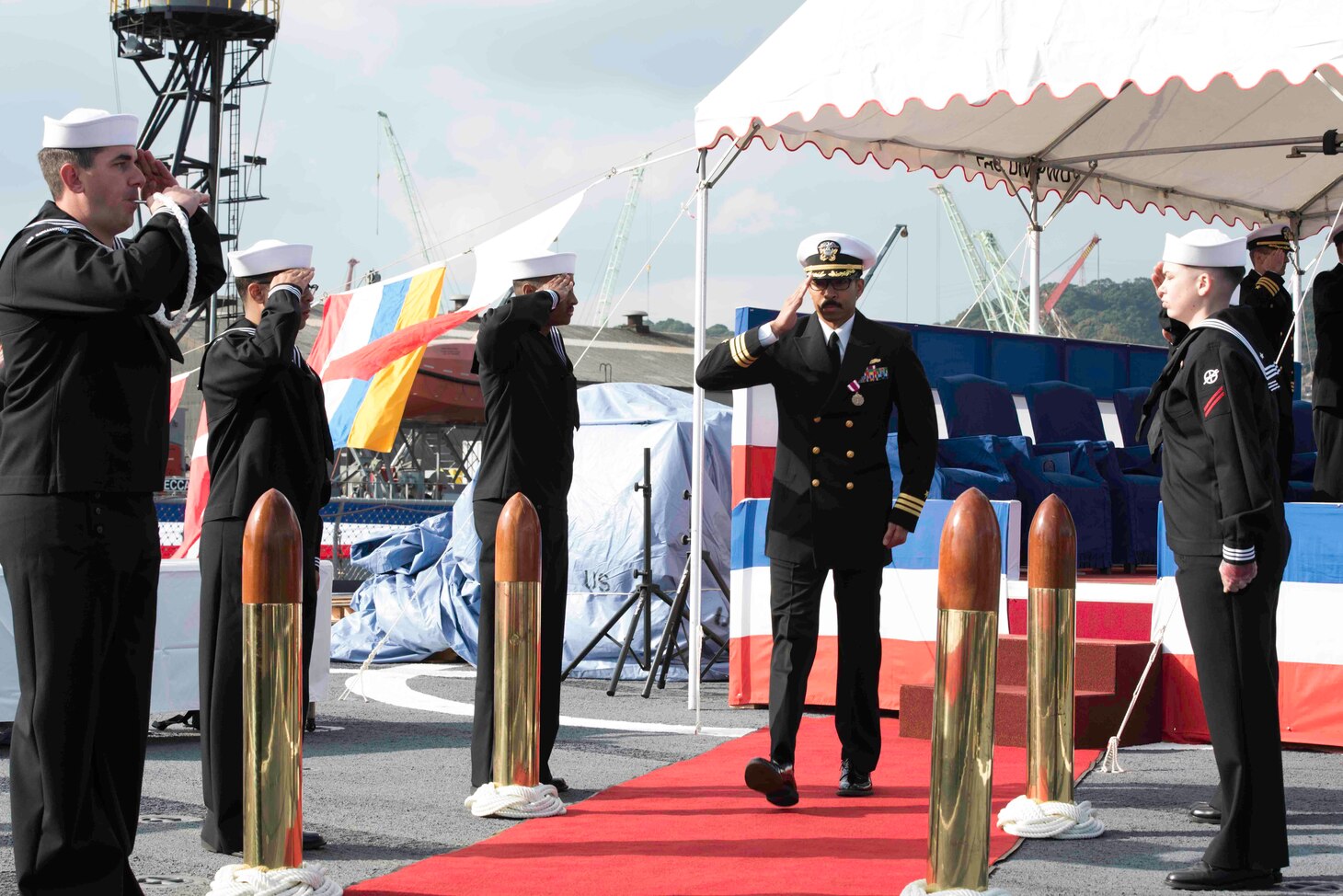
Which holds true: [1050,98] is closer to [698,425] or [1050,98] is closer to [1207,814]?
[698,425]

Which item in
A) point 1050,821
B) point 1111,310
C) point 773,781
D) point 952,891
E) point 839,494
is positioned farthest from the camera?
point 1111,310

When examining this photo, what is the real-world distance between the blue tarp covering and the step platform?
3579mm

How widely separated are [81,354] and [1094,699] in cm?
504

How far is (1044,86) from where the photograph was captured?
348 inches

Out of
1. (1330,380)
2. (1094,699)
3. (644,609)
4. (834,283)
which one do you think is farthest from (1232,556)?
(644,609)

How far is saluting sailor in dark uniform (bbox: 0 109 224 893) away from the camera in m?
3.58

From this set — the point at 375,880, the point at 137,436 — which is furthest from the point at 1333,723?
the point at 137,436

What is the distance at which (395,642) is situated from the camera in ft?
38.9

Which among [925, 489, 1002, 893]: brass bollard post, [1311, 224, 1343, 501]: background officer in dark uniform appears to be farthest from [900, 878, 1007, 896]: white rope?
[1311, 224, 1343, 501]: background officer in dark uniform

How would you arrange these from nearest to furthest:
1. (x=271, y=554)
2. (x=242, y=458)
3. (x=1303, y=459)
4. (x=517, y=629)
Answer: (x=271, y=554), (x=242, y=458), (x=517, y=629), (x=1303, y=459)

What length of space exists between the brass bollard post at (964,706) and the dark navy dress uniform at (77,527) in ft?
6.29

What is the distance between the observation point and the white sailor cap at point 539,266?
239 inches

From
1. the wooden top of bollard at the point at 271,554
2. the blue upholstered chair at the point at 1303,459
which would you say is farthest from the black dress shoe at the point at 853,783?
the blue upholstered chair at the point at 1303,459

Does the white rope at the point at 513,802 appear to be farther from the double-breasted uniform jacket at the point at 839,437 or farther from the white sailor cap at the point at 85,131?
the white sailor cap at the point at 85,131
